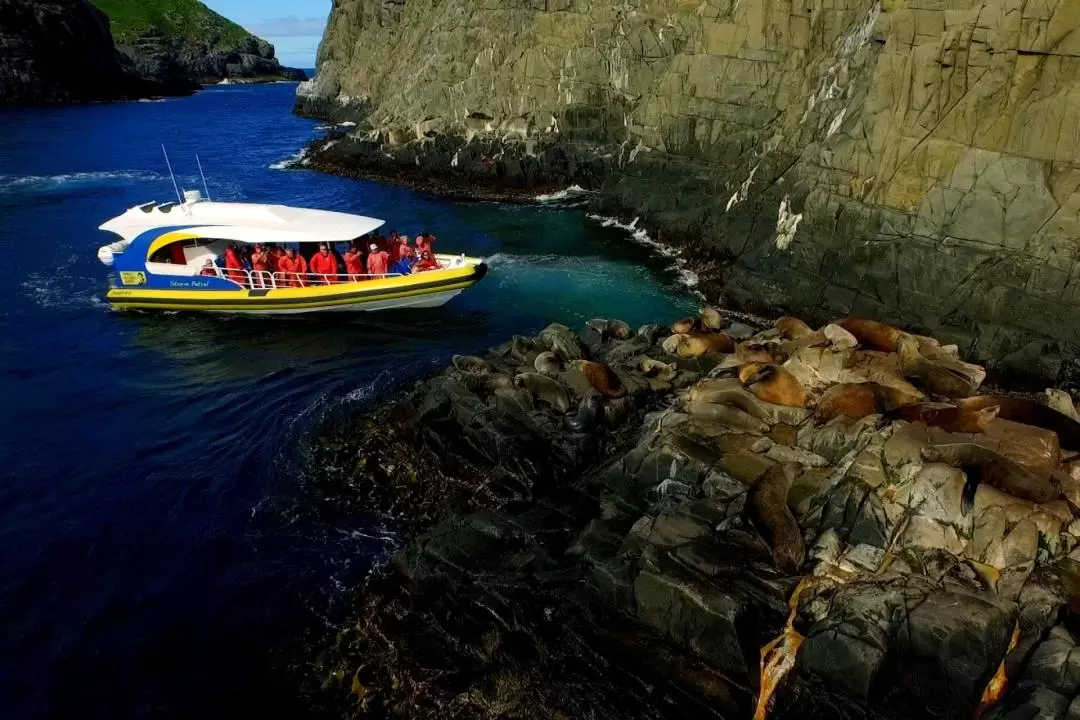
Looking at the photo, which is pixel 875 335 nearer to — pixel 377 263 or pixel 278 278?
pixel 377 263

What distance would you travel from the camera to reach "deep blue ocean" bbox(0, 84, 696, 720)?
1144 cm

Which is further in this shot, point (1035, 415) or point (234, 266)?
point (234, 266)

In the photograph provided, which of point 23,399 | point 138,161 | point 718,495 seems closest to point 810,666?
point 718,495

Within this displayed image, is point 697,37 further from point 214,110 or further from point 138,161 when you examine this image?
point 214,110

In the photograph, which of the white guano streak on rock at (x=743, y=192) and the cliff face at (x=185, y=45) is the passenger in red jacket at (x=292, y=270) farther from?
the cliff face at (x=185, y=45)

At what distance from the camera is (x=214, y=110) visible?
317 ft

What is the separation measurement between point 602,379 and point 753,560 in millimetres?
A: 6474

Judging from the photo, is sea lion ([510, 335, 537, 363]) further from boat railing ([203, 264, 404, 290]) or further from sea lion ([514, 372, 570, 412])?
boat railing ([203, 264, 404, 290])

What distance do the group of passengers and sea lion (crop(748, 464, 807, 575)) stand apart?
48.9 feet

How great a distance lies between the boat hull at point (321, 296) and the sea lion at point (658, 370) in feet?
25.7

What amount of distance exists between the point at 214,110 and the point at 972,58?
98.2m

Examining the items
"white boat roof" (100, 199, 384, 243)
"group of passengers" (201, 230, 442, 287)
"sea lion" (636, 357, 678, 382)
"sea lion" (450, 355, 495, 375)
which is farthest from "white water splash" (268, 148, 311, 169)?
"sea lion" (636, 357, 678, 382)

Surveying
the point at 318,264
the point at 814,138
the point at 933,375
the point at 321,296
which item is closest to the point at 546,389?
the point at 933,375

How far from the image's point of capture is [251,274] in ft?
77.7
